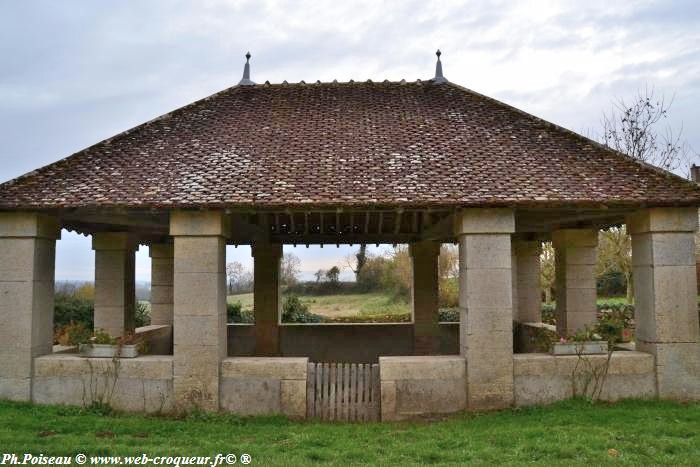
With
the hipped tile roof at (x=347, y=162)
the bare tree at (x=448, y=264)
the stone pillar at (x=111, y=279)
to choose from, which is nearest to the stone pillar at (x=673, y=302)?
the hipped tile roof at (x=347, y=162)

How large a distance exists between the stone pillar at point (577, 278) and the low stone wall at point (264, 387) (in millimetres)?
6889

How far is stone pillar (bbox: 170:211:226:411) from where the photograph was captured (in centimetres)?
883

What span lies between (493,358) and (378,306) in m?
21.8

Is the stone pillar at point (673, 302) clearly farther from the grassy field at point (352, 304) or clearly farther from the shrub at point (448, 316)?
the grassy field at point (352, 304)

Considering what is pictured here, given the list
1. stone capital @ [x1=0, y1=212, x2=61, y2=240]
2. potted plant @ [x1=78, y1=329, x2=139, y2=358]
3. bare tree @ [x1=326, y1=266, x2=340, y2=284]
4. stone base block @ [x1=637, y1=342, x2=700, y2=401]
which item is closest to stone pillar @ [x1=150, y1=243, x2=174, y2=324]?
stone capital @ [x1=0, y1=212, x2=61, y2=240]

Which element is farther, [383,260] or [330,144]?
[383,260]

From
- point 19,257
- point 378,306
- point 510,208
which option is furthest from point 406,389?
point 378,306

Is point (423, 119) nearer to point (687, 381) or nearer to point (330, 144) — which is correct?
point (330, 144)

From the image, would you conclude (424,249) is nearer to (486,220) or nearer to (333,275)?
(486,220)

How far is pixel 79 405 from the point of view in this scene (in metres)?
8.85

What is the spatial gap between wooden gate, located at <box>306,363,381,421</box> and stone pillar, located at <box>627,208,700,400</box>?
4.56 metres

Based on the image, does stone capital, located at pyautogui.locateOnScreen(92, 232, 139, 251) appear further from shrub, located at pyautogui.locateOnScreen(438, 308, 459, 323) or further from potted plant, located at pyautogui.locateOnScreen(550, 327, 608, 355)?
shrub, located at pyautogui.locateOnScreen(438, 308, 459, 323)

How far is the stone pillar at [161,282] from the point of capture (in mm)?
15062

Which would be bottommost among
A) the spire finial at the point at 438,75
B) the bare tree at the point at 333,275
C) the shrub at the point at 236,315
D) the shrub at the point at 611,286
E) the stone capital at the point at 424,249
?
the shrub at the point at 236,315
